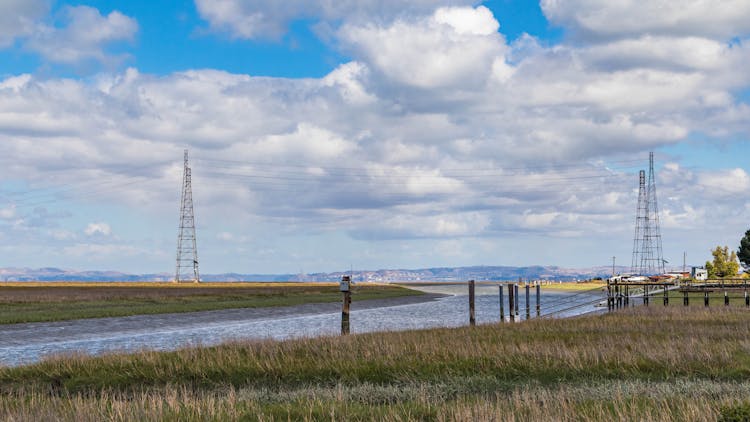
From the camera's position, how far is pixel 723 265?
439 ft

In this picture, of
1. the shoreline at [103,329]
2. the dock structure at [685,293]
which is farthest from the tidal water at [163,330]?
the dock structure at [685,293]

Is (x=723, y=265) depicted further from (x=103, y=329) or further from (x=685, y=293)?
(x=103, y=329)

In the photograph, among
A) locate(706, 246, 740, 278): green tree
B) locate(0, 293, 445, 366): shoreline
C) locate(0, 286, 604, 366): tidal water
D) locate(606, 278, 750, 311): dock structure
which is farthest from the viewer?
locate(706, 246, 740, 278): green tree

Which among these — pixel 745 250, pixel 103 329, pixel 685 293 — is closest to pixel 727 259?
pixel 745 250

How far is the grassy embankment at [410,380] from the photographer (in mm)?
14289

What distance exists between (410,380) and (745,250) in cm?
13403

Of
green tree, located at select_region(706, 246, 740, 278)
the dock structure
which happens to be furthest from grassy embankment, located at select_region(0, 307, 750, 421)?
green tree, located at select_region(706, 246, 740, 278)

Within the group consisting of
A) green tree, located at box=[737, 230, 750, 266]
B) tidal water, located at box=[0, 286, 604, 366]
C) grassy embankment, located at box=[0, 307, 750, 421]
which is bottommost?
tidal water, located at box=[0, 286, 604, 366]

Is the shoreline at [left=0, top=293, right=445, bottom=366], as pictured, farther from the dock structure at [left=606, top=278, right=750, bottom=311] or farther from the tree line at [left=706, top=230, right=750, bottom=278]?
the tree line at [left=706, top=230, right=750, bottom=278]

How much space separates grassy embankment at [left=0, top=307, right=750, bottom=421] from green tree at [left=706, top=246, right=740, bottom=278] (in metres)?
111

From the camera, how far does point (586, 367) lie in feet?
70.1

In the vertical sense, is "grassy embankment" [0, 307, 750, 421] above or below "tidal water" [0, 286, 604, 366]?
above

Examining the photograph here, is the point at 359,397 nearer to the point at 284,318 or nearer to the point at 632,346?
the point at 632,346

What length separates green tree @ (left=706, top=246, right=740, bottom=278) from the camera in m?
132
